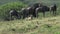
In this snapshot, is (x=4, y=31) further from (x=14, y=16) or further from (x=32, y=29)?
(x=14, y=16)

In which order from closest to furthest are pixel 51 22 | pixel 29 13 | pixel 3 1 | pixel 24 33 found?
pixel 24 33, pixel 51 22, pixel 29 13, pixel 3 1

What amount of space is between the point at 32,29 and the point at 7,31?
6.22 ft

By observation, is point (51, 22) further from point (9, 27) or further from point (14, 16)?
point (14, 16)

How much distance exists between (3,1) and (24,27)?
5612 cm

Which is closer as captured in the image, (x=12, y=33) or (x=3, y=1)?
(x=12, y=33)

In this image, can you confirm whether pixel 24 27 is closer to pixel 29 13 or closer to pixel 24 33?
pixel 24 33

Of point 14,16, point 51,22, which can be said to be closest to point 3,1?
point 14,16

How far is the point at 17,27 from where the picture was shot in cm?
2005

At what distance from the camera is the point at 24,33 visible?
18.1 metres

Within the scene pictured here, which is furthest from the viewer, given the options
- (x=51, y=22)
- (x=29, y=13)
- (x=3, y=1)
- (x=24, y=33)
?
(x=3, y=1)

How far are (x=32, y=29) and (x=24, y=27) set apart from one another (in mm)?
743

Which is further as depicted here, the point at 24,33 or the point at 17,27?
the point at 17,27

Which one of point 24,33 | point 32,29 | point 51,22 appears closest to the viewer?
point 24,33

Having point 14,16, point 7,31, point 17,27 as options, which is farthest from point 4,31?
point 14,16
